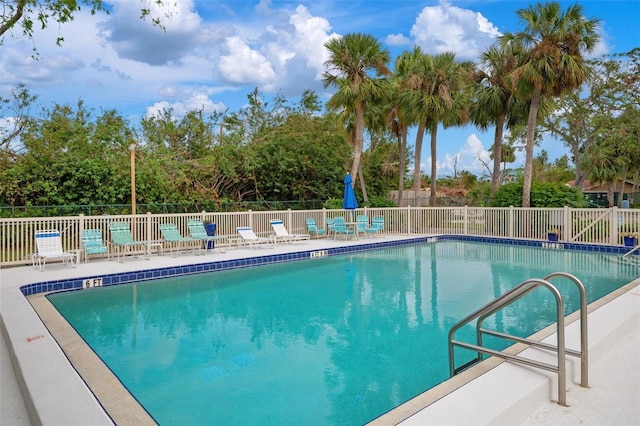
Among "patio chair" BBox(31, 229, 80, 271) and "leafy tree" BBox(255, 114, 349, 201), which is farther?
"leafy tree" BBox(255, 114, 349, 201)

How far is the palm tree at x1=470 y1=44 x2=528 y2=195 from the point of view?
736 inches

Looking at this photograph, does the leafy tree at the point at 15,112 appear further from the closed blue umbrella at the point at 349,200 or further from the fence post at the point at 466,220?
the fence post at the point at 466,220

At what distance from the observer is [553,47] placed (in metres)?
15.5

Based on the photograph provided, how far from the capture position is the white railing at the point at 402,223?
9617mm

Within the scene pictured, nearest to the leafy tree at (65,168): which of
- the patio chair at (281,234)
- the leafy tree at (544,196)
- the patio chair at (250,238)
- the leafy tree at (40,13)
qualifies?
the patio chair at (250,238)

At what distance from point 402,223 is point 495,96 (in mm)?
7175

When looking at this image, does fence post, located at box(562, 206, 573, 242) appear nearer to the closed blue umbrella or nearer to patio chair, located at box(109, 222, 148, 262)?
the closed blue umbrella

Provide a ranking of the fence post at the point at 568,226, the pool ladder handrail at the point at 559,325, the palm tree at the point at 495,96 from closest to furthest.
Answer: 1. the pool ladder handrail at the point at 559,325
2. the fence post at the point at 568,226
3. the palm tree at the point at 495,96

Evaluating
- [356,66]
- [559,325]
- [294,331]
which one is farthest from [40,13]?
[356,66]

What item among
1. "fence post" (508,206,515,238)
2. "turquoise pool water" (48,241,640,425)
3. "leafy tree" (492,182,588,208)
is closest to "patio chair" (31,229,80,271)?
"turquoise pool water" (48,241,640,425)

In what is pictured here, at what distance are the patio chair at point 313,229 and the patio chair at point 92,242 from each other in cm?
681

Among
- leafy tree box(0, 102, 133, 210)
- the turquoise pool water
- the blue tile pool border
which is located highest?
leafy tree box(0, 102, 133, 210)

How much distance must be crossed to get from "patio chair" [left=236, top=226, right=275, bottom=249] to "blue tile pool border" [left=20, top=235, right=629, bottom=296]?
1568 millimetres

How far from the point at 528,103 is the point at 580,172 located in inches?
517
